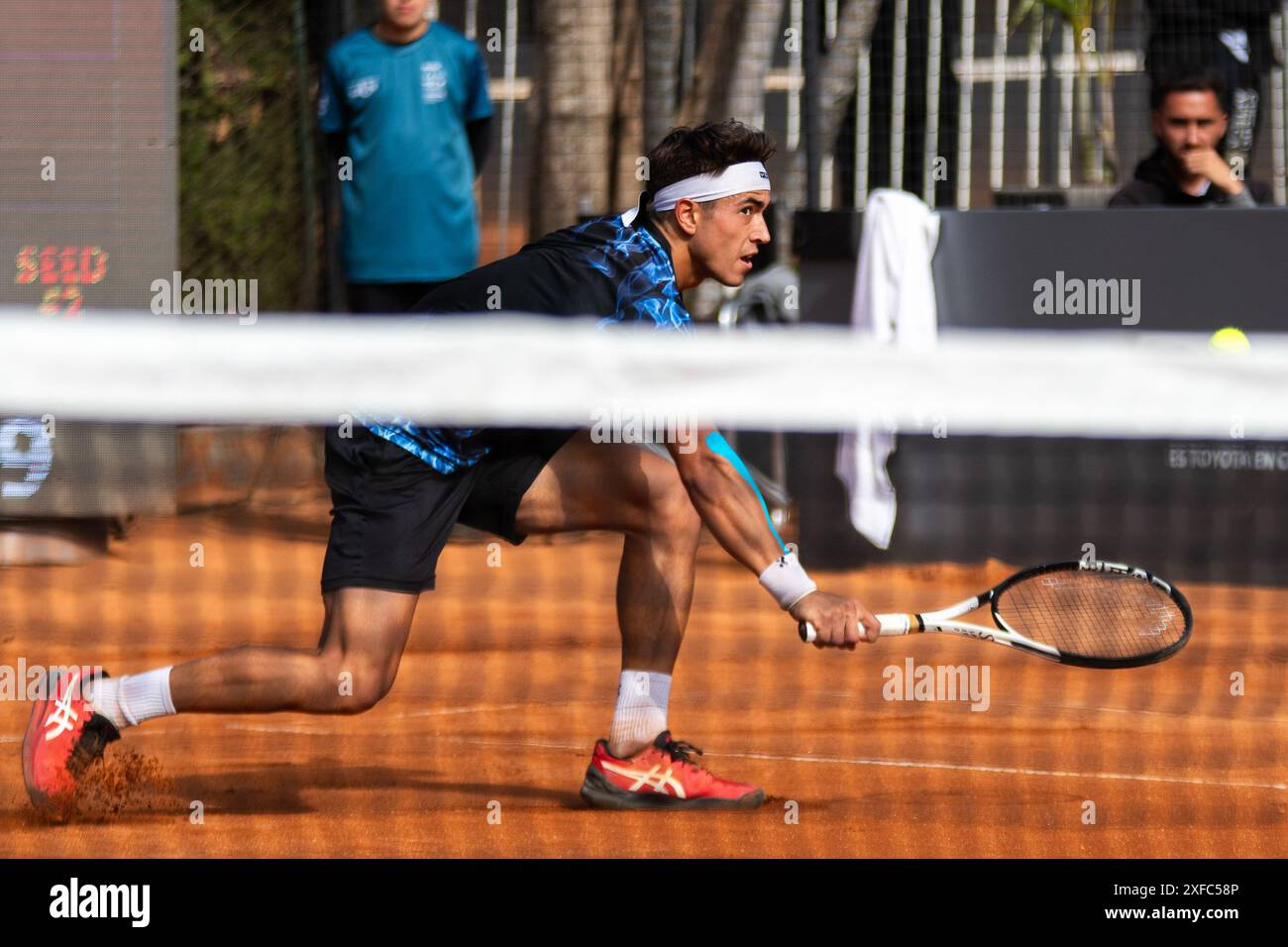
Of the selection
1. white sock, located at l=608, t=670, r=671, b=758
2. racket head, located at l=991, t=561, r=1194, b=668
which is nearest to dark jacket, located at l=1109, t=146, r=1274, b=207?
racket head, located at l=991, t=561, r=1194, b=668

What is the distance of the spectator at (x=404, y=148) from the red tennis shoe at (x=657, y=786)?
2.90 metres

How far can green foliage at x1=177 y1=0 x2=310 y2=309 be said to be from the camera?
8.17 metres

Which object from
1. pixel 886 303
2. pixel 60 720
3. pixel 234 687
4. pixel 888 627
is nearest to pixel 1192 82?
pixel 886 303

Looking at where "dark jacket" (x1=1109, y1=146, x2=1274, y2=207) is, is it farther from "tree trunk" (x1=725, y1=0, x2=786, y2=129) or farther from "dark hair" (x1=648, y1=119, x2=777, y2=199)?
"dark hair" (x1=648, y1=119, x2=777, y2=199)

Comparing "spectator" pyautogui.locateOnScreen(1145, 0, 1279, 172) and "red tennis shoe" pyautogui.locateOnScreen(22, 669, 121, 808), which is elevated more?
"spectator" pyautogui.locateOnScreen(1145, 0, 1279, 172)

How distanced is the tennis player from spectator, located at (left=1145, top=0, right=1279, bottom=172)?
12.7 ft

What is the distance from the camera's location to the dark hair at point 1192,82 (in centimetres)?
612

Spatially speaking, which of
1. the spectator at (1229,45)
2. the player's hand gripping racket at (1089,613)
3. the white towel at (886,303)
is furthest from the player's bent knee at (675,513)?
the spectator at (1229,45)

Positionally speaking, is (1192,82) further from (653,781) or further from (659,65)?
(653,781)

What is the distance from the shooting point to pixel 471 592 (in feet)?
21.6

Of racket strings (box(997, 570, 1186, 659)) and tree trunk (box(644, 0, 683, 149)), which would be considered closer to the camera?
racket strings (box(997, 570, 1186, 659))

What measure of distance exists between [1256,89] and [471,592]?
11.5 ft

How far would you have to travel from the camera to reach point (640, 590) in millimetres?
3838

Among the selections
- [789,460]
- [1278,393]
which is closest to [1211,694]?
[1278,393]
